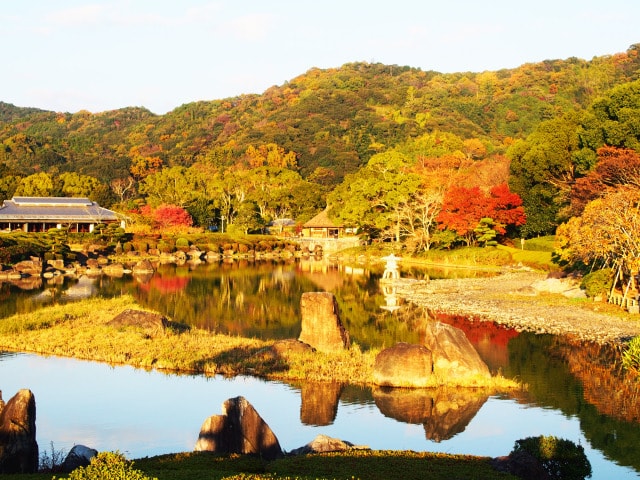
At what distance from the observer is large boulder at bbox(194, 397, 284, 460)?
8.84 metres

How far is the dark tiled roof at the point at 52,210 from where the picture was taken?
53500mm

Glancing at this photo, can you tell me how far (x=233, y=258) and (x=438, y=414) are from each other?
39.9m

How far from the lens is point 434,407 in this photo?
12.4 metres

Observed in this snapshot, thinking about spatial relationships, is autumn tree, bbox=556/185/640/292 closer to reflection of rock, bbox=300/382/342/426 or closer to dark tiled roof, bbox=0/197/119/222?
reflection of rock, bbox=300/382/342/426

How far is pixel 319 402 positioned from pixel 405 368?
6.38 ft

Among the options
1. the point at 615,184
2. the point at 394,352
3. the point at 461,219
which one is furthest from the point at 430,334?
the point at 461,219

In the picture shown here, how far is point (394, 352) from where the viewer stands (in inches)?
554

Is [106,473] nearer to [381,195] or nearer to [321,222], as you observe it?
[381,195]

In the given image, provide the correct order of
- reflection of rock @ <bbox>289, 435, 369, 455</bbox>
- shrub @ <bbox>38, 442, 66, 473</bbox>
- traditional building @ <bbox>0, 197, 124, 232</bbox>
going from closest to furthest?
shrub @ <bbox>38, 442, 66, 473</bbox>
reflection of rock @ <bbox>289, 435, 369, 455</bbox>
traditional building @ <bbox>0, 197, 124, 232</bbox>

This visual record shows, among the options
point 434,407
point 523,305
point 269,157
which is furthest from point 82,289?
point 269,157

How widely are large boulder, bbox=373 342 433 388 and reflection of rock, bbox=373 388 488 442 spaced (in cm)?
22

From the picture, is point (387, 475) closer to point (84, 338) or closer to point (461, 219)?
point (84, 338)

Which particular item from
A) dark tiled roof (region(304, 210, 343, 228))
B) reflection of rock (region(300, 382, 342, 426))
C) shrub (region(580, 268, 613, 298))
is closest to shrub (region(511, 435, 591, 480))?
reflection of rock (region(300, 382, 342, 426))

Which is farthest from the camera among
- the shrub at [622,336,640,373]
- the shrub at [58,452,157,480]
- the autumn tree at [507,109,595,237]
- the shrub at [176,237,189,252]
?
the shrub at [176,237,189,252]
